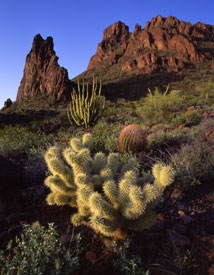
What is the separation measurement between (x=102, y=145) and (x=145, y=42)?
69723 millimetres

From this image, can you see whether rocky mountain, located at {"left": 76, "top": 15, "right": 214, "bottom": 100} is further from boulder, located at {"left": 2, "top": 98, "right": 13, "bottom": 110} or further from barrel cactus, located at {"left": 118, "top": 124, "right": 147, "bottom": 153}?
barrel cactus, located at {"left": 118, "top": 124, "right": 147, "bottom": 153}

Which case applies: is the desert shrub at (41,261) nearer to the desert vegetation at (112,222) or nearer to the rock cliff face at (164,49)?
the desert vegetation at (112,222)

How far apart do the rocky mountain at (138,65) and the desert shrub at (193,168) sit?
124ft

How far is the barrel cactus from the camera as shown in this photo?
17.7ft

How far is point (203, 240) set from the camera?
2340mm

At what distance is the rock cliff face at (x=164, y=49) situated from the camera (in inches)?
2144

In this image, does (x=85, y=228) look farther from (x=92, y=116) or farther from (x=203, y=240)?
(x=92, y=116)

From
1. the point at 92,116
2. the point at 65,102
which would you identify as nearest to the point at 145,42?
the point at 65,102

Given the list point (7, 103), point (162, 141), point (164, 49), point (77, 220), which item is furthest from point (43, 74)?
point (77, 220)

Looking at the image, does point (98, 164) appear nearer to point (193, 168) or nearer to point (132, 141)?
point (193, 168)

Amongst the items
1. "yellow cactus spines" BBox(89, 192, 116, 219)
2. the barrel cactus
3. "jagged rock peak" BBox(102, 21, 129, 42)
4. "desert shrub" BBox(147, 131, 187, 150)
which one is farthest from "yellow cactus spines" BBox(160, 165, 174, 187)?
"jagged rock peak" BBox(102, 21, 129, 42)

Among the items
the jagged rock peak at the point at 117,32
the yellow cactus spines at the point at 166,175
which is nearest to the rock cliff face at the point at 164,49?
the jagged rock peak at the point at 117,32

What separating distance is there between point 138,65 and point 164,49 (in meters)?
11.6

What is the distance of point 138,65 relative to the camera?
186 feet
